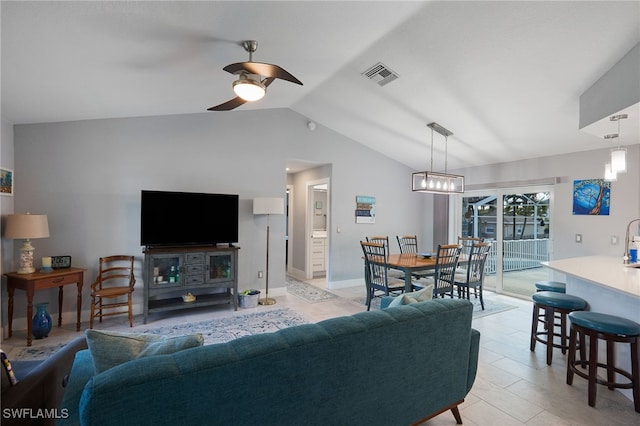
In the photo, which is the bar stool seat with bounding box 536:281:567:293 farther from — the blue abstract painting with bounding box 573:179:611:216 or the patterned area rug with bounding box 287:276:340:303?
the patterned area rug with bounding box 287:276:340:303

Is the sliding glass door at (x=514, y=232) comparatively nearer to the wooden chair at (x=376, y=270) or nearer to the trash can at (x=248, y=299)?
the wooden chair at (x=376, y=270)

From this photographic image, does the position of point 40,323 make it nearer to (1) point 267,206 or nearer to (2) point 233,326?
(2) point 233,326

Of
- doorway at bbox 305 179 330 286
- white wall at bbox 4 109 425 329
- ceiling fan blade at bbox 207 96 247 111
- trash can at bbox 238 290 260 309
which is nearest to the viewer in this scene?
ceiling fan blade at bbox 207 96 247 111

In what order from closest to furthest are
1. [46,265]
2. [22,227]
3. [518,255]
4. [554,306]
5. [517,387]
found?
[517,387]
[554,306]
[22,227]
[46,265]
[518,255]

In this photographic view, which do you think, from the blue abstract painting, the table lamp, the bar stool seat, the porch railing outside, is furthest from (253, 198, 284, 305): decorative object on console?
the blue abstract painting

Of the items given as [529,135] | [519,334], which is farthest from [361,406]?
[529,135]

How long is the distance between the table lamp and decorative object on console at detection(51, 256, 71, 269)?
0.70ft

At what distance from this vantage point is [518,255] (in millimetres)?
5742

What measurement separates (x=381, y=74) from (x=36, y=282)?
4.52 metres

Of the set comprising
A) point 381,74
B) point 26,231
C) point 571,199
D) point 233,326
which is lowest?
point 233,326

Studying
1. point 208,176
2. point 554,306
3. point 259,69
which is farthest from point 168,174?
point 554,306

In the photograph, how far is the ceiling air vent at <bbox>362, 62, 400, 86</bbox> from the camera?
368 cm

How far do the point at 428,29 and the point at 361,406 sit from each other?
3168mm

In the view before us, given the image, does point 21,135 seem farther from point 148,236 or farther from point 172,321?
point 172,321
